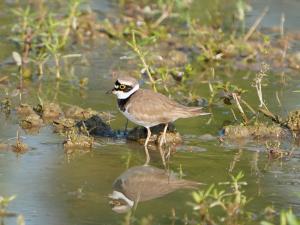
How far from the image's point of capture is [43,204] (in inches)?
302

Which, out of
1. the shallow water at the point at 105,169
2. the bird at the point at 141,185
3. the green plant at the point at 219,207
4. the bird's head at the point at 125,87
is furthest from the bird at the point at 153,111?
the green plant at the point at 219,207

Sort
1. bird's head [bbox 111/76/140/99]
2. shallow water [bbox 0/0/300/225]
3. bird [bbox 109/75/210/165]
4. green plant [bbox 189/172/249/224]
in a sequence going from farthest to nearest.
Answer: bird's head [bbox 111/76/140/99] → bird [bbox 109/75/210/165] → shallow water [bbox 0/0/300/225] → green plant [bbox 189/172/249/224]

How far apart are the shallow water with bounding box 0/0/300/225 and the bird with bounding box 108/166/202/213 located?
0.29 feet

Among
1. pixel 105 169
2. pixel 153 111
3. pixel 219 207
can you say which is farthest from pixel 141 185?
pixel 153 111

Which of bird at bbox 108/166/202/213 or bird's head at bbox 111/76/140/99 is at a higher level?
bird's head at bbox 111/76/140/99

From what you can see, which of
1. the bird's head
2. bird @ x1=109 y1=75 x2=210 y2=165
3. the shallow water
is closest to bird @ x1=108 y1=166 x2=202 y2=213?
the shallow water

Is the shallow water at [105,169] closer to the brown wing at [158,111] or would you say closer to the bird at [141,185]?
the bird at [141,185]

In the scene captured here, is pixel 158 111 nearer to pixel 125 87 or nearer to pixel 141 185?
pixel 125 87

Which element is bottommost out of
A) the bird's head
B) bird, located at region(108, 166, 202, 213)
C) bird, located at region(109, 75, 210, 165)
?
bird, located at region(108, 166, 202, 213)

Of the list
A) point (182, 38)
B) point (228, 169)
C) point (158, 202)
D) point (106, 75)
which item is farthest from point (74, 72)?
point (158, 202)

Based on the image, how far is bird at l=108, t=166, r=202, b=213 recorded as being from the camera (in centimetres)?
782

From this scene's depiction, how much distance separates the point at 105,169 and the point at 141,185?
644mm

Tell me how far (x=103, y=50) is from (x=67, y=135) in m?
4.68

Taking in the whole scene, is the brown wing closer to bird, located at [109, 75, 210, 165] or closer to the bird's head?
bird, located at [109, 75, 210, 165]
